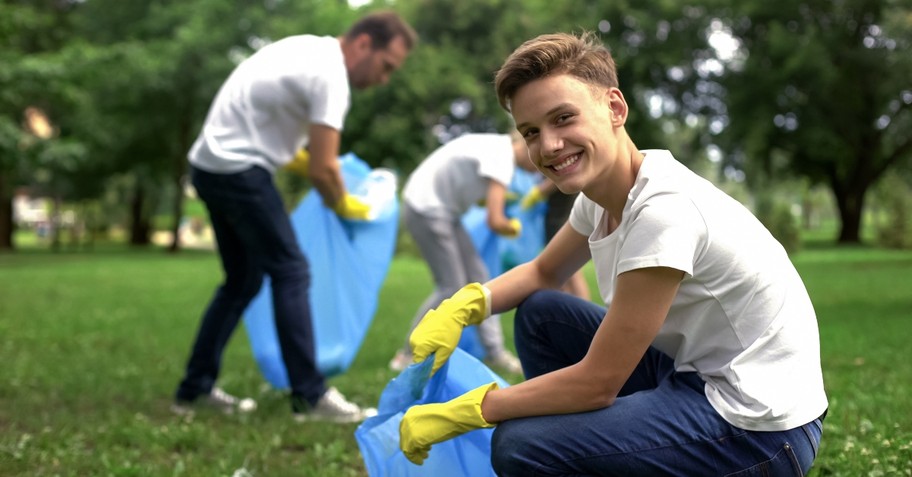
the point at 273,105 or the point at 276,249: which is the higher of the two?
the point at 273,105

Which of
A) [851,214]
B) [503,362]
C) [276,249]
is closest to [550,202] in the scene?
[503,362]

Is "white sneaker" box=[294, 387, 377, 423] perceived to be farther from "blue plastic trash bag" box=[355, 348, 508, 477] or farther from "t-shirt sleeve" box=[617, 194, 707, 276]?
"t-shirt sleeve" box=[617, 194, 707, 276]

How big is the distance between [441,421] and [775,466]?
700mm

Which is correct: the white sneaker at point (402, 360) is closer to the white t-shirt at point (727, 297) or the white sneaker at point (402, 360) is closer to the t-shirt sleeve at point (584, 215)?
the t-shirt sleeve at point (584, 215)

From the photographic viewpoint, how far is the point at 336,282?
14.7 feet

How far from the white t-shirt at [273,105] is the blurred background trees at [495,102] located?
18725 millimetres

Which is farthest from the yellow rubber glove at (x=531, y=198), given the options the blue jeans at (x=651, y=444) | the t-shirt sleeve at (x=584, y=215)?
the blue jeans at (x=651, y=444)

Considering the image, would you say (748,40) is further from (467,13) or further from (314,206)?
(314,206)

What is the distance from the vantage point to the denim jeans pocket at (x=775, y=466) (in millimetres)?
1789

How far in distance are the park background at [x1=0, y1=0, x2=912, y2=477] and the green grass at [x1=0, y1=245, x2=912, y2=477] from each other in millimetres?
16

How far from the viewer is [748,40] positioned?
24438mm

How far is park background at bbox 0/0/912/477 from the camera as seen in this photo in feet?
10.7

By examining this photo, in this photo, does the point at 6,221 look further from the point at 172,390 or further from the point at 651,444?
the point at 651,444

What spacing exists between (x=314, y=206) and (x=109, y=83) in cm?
2203
